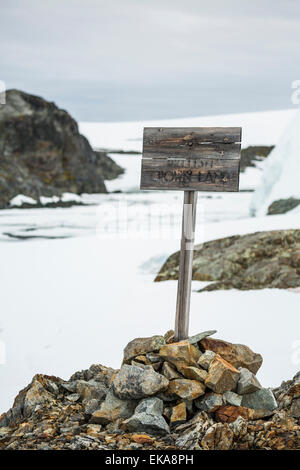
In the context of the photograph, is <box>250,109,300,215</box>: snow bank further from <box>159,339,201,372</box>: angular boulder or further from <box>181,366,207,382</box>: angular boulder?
<box>181,366,207,382</box>: angular boulder

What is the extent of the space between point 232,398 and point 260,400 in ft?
0.75

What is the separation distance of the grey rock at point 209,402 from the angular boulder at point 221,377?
0.17ft

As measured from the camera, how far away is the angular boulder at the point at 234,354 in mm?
4625

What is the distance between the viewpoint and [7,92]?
115 feet

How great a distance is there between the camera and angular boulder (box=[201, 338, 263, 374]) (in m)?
4.62

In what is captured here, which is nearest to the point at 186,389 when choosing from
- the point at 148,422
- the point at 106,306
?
the point at 148,422

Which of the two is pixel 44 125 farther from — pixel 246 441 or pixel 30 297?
pixel 246 441

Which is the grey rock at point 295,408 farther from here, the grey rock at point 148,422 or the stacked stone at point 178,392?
the grey rock at point 148,422

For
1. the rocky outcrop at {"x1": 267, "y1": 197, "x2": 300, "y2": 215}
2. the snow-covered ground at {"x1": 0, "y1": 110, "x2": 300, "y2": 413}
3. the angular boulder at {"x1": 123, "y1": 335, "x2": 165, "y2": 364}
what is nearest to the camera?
the angular boulder at {"x1": 123, "y1": 335, "x2": 165, "y2": 364}

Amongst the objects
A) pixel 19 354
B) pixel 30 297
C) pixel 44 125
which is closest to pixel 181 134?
pixel 19 354

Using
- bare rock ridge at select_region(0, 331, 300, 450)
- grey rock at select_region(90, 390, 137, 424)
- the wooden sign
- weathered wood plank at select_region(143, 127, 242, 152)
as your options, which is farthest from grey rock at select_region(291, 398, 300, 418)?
weathered wood plank at select_region(143, 127, 242, 152)

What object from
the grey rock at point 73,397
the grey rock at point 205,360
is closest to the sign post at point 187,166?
the grey rock at point 205,360

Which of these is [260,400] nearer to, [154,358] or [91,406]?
[154,358]

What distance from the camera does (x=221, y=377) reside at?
415 cm
